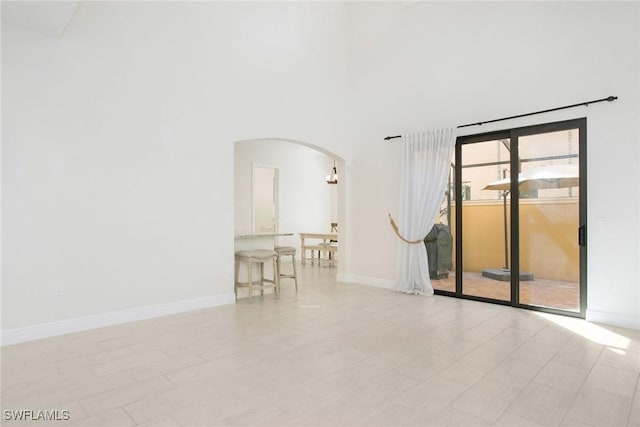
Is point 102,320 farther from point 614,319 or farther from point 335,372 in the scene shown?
point 614,319

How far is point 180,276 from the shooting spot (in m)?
4.29

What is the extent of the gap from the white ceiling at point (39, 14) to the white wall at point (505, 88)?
4.13 m

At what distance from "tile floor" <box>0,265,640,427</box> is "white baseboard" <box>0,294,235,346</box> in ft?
0.43

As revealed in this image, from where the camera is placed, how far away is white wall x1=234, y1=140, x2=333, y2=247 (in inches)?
308

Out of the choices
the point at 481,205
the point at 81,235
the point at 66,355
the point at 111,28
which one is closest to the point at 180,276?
the point at 81,235

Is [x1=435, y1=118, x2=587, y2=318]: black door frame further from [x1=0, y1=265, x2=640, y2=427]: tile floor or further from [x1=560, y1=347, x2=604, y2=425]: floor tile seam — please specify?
[x1=560, y1=347, x2=604, y2=425]: floor tile seam

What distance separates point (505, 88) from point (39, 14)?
15.8ft

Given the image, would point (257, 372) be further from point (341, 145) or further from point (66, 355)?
point (341, 145)

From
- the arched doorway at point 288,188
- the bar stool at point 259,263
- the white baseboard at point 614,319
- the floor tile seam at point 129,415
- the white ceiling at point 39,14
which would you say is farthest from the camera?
the arched doorway at point 288,188

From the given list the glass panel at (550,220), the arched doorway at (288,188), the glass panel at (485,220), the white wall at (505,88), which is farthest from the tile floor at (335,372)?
the arched doorway at (288,188)

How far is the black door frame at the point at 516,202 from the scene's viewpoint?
3.89 m

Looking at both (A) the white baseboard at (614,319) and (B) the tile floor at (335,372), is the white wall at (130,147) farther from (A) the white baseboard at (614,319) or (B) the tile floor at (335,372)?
(A) the white baseboard at (614,319)

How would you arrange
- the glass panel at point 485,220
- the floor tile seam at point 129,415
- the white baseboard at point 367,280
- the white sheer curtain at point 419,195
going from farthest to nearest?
1. the white baseboard at point 367,280
2. the white sheer curtain at point 419,195
3. the glass panel at point 485,220
4. the floor tile seam at point 129,415

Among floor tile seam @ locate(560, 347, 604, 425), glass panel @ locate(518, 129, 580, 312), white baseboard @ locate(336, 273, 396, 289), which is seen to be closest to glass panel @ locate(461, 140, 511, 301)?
glass panel @ locate(518, 129, 580, 312)
